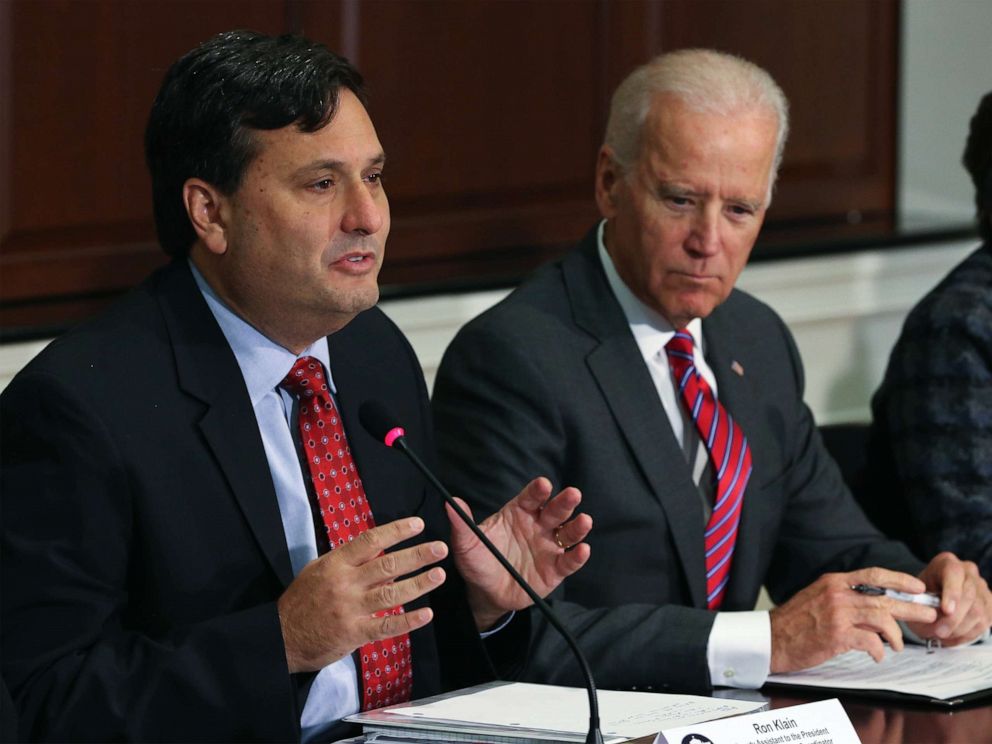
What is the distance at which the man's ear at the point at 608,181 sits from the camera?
2713 millimetres

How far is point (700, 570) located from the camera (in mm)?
2564

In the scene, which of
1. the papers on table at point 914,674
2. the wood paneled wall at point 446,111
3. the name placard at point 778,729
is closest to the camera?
the name placard at point 778,729

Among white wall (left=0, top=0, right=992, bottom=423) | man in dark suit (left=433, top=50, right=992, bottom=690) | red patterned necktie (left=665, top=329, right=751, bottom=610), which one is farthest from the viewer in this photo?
white wall (left=0, top=0, right=992, bottom=423)

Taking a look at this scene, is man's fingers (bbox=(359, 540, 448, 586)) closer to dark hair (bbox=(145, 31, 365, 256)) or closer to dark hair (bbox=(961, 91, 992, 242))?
dark hair (bbox=(145, 31, 365, 256))

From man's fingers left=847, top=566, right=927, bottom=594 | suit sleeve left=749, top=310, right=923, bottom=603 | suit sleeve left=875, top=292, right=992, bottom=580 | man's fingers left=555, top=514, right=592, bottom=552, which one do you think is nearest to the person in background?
suit sleeve left=875, top=292, right=992, bottom=580

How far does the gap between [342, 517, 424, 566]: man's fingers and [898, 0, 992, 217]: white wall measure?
291 cm

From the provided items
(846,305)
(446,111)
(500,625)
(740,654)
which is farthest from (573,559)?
(846,305)

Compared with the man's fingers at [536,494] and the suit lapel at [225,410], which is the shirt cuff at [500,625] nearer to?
the man's fingers at [536,494]

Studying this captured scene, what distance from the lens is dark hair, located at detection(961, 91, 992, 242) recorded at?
308 cm

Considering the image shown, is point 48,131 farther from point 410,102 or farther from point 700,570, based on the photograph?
point 700,570

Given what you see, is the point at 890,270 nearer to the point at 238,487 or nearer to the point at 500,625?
the point at 500,625

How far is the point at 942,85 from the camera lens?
4332mm

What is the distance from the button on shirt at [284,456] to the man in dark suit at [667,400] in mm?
411

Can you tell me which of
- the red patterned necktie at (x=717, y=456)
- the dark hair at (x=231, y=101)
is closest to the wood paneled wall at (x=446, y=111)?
the red patterned necktie at (x=717, y=456)
